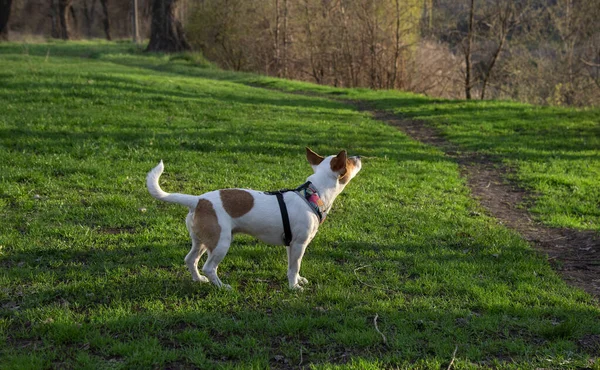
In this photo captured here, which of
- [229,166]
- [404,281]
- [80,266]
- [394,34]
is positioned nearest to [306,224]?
[404,281]

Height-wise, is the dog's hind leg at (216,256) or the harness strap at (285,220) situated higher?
the harness strap at (285,220)

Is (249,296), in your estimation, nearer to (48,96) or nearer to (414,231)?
(414,231)

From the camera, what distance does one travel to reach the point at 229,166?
32.6 ft

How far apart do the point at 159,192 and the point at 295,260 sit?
1.39 m

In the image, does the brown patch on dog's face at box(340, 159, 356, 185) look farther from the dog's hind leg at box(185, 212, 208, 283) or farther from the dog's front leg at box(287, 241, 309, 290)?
the dog's hind leg at box(185, 212, 208, 283)

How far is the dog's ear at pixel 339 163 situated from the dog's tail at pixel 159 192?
131cm

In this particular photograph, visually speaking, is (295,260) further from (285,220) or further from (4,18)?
(4,18)

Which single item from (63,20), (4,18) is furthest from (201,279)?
(63,20)

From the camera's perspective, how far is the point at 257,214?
16.8 ft

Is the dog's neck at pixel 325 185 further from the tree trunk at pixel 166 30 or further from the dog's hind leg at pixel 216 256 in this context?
the tree trunk at pixel 166 30

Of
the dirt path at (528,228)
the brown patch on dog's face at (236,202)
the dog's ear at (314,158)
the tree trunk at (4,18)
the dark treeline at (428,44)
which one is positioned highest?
the tree trunk at (4,18)

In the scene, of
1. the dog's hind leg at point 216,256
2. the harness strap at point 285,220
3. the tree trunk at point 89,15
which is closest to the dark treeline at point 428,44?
the harness strap at point 285,220

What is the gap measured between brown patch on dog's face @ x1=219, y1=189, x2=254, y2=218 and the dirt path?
140 inches

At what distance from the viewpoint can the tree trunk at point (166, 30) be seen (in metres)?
28.1
